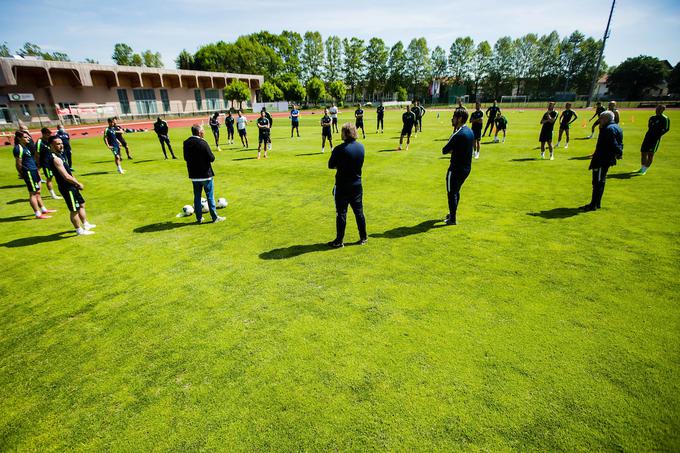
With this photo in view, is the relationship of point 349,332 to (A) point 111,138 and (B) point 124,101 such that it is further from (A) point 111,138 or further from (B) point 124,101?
(B) point 124,101

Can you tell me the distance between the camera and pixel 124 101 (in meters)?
51.3

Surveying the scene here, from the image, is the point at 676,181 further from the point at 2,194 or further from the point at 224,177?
the point at 2,194

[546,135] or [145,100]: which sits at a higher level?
[145,100]

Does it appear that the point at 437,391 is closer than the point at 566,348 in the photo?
Yes

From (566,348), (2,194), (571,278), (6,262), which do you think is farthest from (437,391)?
(2,194)

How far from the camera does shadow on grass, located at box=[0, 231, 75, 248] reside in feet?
24.7

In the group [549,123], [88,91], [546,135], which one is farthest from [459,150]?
[88,91]

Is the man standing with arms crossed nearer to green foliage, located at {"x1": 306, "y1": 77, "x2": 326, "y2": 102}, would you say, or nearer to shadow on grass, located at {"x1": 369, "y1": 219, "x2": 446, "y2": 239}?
shadow on grass, located at {"x1": 369, "y1": 219, "x2": 446, "y2": 239}

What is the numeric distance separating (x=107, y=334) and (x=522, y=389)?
508 centimetres

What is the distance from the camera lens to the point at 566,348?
3756 mm

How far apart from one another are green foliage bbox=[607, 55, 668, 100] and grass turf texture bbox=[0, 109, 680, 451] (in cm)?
9073

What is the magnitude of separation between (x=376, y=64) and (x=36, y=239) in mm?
109806

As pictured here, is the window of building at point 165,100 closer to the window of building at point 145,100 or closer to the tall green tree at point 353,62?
the window of building at point 145,100

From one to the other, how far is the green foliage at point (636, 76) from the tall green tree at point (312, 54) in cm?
7667
